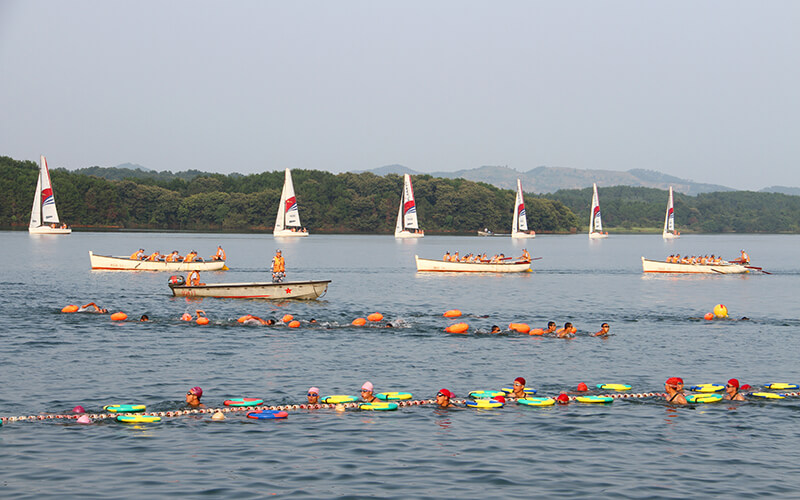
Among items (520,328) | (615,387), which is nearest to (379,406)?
(615,387)

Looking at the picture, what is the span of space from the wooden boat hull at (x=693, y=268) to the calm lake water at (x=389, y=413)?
29.8m

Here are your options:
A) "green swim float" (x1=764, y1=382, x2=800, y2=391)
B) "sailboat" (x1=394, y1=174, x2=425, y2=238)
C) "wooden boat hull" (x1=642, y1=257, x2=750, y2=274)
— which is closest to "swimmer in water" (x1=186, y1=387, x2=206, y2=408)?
"green swim float" (x1=764, y1=382, x2=800, y2=391)

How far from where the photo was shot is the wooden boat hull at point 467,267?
273 feet

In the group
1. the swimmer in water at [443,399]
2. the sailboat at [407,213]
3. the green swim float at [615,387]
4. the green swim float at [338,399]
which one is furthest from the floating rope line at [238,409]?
the sailboat at [407,213]

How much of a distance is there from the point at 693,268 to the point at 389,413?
7010 cm

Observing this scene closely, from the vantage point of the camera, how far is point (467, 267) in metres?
83.3

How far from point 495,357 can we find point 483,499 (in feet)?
57.3

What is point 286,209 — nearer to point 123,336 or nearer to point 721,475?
point 123,336

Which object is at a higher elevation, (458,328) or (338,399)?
(458,328)

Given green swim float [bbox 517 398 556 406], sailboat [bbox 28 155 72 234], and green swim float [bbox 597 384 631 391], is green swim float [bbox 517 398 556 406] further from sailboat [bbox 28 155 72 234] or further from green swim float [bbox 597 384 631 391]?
sailboat [bbox 28 155 72 234]

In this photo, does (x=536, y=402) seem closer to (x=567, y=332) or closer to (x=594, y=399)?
(x=594, y=399)

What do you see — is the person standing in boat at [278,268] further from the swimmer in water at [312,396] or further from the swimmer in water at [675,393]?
the swimmer in water at [675,393]

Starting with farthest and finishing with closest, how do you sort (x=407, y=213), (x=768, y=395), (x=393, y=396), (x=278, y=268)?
1. (x=407, y=213)
2. (x=278, y=268)
3. (x=768, y=395)
4. (x=393, y=396)

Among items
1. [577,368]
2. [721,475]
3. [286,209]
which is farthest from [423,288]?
[286,209]
